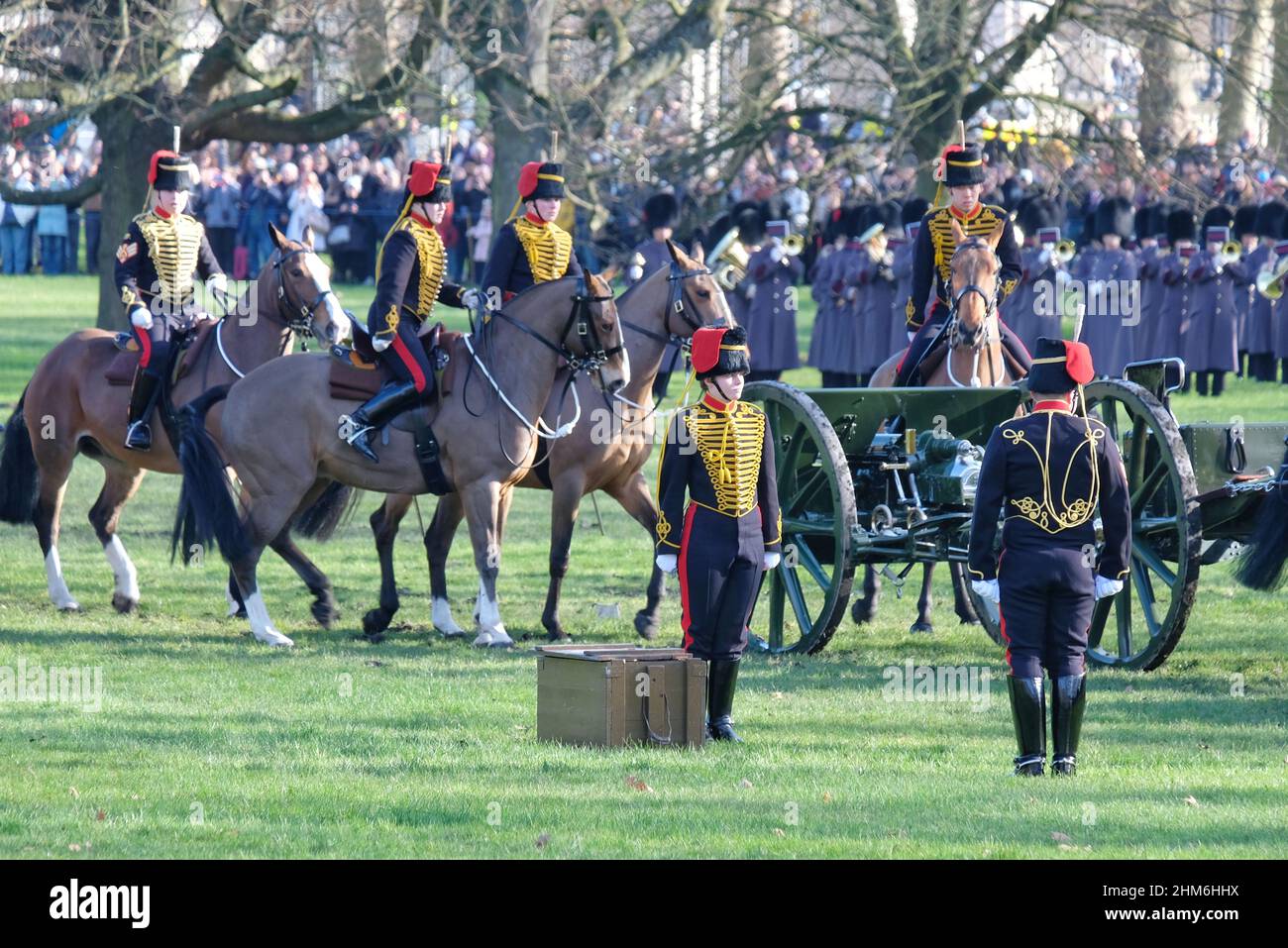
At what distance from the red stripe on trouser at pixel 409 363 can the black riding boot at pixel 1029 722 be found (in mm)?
4277

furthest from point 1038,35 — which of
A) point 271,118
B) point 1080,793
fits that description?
point 1080,793

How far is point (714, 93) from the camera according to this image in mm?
23000

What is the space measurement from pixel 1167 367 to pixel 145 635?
515 centimetres

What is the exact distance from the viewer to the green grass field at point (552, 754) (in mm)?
6738

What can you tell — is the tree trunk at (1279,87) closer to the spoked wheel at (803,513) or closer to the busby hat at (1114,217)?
the busby hat at (1114,217)

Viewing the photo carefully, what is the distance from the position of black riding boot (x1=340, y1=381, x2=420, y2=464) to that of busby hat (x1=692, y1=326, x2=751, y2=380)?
9.72 ft

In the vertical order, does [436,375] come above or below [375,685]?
above

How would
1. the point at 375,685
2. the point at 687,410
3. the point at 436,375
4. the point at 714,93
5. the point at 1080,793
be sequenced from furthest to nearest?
the point at 714,93, the point at 436,375, the point at 375,685, the point at 687,410, the point at 1080,793

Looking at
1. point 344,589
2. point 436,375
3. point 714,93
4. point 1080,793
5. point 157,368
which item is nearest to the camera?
point 1080,793

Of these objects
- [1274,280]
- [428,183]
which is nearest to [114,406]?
[428,183]

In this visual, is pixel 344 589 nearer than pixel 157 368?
No

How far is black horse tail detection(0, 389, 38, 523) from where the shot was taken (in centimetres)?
1285

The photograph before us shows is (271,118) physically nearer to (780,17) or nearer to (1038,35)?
(780,17)

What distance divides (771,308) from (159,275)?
40.1 feet
